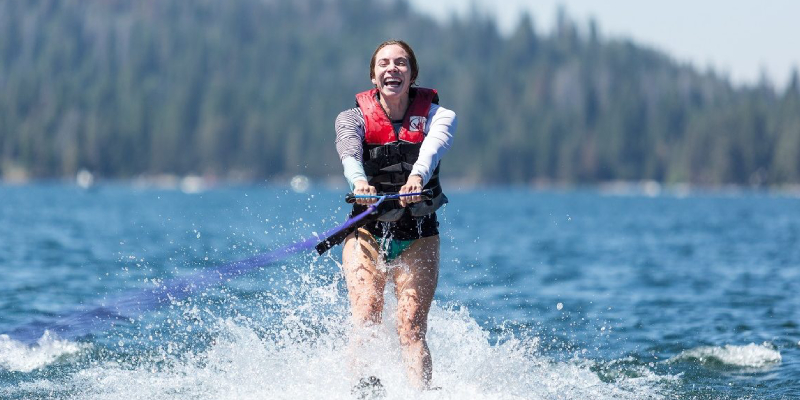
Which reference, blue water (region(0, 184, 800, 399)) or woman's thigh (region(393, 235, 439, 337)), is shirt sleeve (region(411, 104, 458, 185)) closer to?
woman's thigh (region(393, 235, 439, 337))

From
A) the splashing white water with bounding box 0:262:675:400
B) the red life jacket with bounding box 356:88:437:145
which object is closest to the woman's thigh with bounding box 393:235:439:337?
the splashing white water with bounding box 0:262:675:400

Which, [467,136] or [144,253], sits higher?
[467,136]

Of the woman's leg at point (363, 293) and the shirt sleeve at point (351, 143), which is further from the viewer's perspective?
the woman's leg at point (363, 293)

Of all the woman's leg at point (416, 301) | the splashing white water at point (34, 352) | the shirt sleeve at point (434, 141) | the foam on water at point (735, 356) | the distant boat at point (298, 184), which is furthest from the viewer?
the distant boat at point (298, 184)

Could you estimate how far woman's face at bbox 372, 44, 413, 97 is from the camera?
7809 millimetres

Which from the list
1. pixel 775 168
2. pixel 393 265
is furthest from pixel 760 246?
pixel 775 168

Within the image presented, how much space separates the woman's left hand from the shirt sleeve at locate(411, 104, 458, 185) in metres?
0.07

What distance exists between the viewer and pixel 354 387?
307 inches

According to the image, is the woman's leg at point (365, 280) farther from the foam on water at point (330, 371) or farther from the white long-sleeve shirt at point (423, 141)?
the white long-sleeve shirt at point (423, 141)

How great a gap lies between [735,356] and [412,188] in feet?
17.0

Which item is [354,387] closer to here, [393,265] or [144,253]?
[393,265]

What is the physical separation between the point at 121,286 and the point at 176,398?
30.7 feet

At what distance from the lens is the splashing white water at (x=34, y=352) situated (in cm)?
1000

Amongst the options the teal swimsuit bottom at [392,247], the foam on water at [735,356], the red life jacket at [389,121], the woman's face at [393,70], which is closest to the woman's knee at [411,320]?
the teal swimsuit bottom at [392,247]
